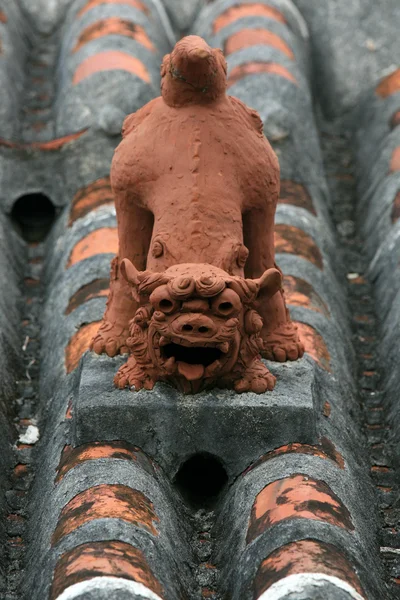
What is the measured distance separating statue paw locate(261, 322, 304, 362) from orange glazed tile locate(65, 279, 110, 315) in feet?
4.60

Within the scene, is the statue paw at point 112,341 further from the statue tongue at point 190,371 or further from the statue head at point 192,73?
the statue head at point 192,73

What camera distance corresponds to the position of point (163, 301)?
6.23m

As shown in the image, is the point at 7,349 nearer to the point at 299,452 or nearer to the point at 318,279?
the point at 318,279

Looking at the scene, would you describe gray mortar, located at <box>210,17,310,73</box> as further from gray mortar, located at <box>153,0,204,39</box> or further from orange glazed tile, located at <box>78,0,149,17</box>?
gray mortar, located at <box>153,0,204,39</box>

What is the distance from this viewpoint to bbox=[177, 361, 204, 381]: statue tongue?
6.44 metres

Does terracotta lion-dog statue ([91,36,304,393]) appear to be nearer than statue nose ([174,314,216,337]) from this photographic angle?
No

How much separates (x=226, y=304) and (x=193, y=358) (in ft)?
1.29

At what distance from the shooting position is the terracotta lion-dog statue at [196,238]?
634cm

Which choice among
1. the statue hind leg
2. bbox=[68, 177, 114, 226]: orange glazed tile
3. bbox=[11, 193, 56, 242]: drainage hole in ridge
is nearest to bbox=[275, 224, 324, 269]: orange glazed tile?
bbox=[68, 177, 114, 226]: orange glazed tile

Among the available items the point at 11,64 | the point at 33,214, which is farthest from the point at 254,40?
the point at 33,214

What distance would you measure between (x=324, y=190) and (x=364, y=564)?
474cm

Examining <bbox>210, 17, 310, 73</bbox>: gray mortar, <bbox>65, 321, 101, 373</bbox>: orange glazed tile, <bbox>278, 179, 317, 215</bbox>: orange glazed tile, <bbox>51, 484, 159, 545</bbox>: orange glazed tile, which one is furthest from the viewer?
<bbox>210, 17, 310, 73</bbox>: gray mortar

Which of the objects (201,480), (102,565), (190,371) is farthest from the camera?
(201,480)

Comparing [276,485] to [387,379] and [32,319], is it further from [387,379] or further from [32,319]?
[32,319]
